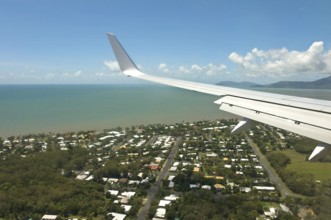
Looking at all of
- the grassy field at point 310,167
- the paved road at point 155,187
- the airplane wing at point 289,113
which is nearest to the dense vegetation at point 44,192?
the paved road at point 155,187

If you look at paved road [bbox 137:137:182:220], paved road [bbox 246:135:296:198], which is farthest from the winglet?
paved road [bbox 246:135:296:198]

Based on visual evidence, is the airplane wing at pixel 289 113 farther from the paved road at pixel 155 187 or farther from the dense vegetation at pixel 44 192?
the dense vegetation at pixel 44 192

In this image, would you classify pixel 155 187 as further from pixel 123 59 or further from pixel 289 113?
pixel 289 113

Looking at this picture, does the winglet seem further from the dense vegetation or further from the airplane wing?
the dense vegetation

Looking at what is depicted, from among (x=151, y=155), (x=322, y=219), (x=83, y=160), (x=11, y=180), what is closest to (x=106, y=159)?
(x=83, y=160)

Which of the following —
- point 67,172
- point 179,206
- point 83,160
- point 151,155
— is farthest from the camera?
point 151,155

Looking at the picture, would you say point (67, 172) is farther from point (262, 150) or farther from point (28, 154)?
point (262, 150)
